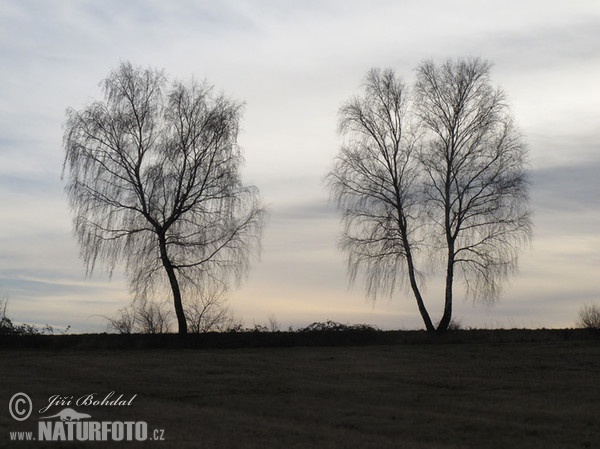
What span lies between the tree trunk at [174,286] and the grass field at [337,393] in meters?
3.94

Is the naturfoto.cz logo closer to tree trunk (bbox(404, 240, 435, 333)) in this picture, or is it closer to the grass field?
the grass field

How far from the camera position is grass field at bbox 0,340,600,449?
14633mm

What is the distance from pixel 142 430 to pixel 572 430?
299 inches

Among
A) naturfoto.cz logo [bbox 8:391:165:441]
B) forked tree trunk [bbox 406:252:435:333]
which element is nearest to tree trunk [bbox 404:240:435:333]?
forked tree trunk [bbox 406:252:435:333]

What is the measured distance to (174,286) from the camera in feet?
116

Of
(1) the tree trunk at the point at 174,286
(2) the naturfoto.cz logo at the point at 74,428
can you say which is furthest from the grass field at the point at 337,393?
(1) the tree trunk at the point at 174,286

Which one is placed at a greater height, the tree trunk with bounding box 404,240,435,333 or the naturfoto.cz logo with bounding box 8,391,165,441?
the tree trunk with bounding box 404,240,435,333

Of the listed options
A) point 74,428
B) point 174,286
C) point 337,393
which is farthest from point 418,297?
point 74,428

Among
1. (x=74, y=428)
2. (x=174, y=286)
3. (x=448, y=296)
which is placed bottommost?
(x=74, y=428)

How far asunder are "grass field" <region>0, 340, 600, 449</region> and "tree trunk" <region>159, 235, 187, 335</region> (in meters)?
3.94

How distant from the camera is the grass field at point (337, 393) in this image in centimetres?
1463

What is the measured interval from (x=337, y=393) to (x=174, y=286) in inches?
656

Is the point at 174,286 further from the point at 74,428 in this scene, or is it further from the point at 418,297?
the point at 74,428

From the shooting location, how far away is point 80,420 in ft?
52.7
